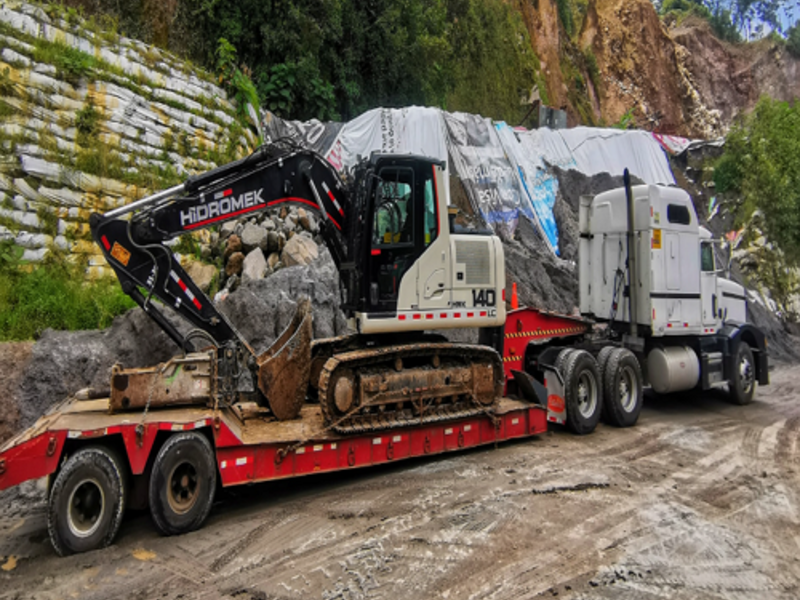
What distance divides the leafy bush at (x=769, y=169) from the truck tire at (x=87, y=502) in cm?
2464

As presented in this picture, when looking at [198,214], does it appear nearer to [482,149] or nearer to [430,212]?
[430,212]

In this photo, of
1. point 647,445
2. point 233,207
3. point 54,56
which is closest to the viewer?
point 233,207

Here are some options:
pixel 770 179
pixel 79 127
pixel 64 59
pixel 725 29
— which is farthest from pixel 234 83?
pixel 725 29

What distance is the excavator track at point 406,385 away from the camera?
21.6 ft

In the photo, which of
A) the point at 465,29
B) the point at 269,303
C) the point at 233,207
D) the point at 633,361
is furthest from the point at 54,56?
the point at 465,29

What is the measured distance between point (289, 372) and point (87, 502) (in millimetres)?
2511

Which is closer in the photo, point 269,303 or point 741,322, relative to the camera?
point 269,303

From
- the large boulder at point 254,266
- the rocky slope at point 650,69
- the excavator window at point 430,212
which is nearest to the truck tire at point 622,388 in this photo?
the excavator window at point 430,212

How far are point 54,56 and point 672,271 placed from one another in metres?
12.0

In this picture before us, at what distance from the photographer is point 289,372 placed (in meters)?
7.00

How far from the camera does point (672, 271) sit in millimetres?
10242

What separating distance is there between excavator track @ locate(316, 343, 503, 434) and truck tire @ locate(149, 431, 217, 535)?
4.68 ft

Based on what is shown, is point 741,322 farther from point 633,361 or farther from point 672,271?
point 633,361

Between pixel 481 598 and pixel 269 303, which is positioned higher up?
pixel 269 303
